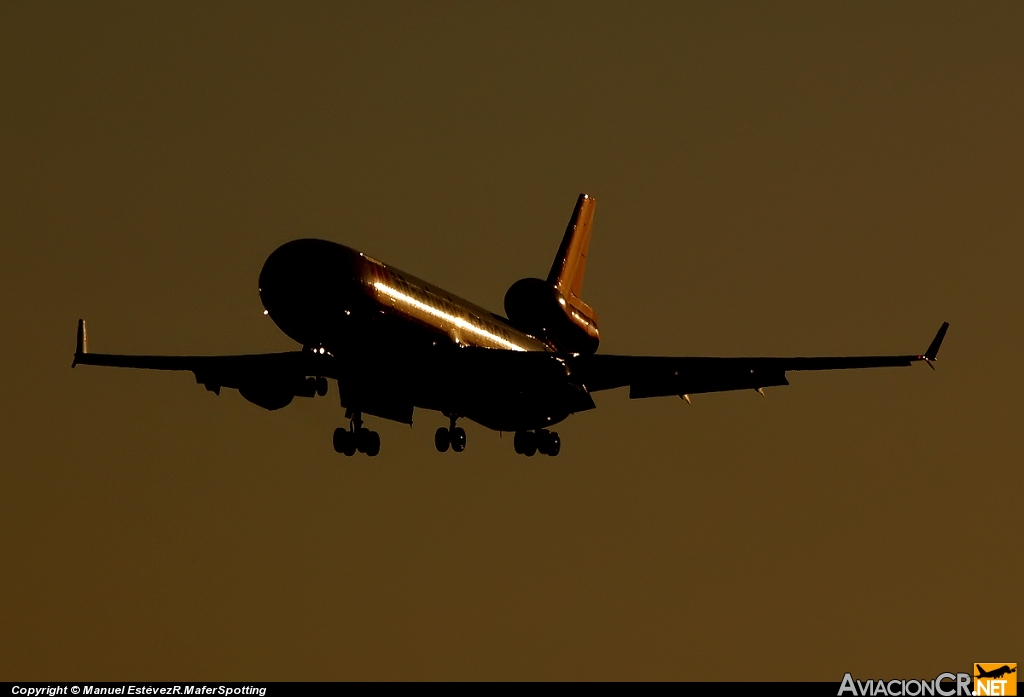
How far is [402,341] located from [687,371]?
14.0 m

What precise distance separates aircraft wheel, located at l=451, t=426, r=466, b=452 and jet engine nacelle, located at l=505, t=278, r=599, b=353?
37.0 ft

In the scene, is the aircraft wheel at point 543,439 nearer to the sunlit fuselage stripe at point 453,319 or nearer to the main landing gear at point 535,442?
the main landing gear at point 535,442

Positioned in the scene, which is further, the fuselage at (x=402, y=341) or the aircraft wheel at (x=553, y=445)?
the aircraft wheel at (x=553, y=445)

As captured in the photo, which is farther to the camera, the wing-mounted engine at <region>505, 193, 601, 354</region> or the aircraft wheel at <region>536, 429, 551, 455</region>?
the wing-mounted engine at <region>505, 193, 601, 354</region>

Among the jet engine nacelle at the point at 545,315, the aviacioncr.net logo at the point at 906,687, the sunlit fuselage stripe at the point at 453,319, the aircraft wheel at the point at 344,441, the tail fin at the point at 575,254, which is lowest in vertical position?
the aviacioncr.net logo at the point at 906,687

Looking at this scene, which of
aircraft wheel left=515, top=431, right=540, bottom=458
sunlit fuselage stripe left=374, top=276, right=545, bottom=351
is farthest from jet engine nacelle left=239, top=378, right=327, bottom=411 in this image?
aircraft wheel left=515, top=431, right=540, bottom=458

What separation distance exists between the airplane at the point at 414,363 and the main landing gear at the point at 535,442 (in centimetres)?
5

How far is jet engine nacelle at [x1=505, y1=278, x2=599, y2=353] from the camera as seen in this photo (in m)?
109

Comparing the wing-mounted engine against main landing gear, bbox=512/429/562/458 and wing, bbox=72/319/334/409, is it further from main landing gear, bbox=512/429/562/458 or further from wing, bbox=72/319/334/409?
wing, bbox=72/319/334/409

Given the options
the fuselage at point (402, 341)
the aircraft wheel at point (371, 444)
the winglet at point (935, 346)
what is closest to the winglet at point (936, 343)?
the winglet at point (935, 346)

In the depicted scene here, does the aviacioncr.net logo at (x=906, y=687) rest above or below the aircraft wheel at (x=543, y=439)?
below

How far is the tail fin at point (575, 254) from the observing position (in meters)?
119

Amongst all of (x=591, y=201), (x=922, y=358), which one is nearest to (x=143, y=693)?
(x=922, y=358)

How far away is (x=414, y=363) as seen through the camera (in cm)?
8994
